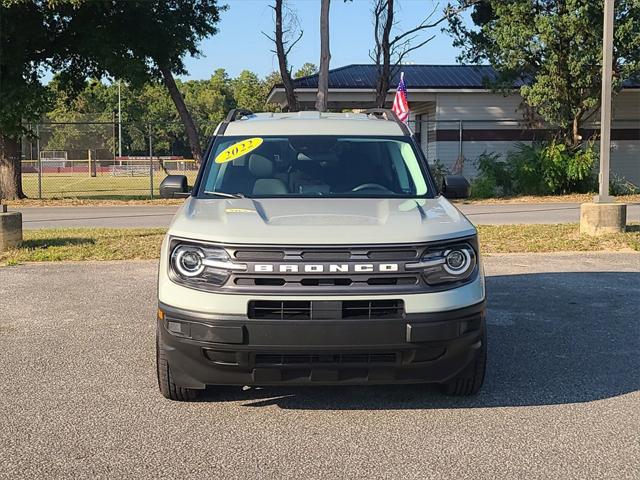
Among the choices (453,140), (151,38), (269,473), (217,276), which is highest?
(151,38)

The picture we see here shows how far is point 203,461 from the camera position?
3793 millimetres

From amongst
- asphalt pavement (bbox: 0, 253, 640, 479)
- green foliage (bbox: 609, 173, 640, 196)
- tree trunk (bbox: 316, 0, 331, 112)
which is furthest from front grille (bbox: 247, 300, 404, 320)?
green foliage (bbox: 609, 173, 640, 196)

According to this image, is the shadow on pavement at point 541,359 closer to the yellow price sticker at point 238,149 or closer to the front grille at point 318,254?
the front grille at point 318,254

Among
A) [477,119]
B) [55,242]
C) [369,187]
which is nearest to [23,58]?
[55,242]

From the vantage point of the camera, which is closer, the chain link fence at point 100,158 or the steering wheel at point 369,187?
the steering wheel at point 369,187

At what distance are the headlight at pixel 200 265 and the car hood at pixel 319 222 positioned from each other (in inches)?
3.0

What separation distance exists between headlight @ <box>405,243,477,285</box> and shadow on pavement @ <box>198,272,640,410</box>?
3.12ft

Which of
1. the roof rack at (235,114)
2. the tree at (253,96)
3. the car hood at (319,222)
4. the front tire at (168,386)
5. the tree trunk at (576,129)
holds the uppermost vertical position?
the tree at (253,96)

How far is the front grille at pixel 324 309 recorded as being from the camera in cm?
397

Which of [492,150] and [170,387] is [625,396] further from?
[492,150]

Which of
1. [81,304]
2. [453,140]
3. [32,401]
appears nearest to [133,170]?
[453,140]

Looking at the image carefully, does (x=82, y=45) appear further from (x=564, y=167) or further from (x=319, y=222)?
(x=319, y=222)

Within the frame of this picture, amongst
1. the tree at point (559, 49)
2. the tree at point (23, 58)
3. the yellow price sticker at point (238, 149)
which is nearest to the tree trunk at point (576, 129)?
the tree at point (559, 49)

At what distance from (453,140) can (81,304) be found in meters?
21.2
